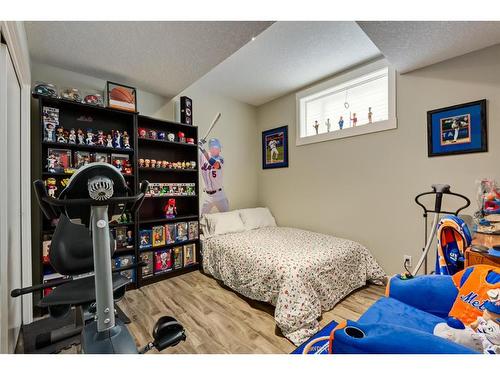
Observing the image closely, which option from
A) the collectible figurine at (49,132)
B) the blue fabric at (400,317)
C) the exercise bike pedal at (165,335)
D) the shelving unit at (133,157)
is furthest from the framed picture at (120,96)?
the blue fabric at (400,317)

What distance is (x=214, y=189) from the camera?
11.5 ft

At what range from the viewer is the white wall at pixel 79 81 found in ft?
7.23

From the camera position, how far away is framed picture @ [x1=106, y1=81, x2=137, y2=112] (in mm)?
2375

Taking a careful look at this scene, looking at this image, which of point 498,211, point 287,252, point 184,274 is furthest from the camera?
point 184,274

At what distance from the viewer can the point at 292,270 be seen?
6.10 ft

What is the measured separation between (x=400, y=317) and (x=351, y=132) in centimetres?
210

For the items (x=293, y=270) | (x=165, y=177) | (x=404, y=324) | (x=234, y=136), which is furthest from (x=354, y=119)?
(x=165, y=177)

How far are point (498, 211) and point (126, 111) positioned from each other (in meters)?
3.46

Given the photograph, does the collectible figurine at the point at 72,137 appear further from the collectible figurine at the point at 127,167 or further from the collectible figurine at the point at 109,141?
the collectible figurine at the point at 127,167

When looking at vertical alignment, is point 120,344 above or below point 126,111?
below

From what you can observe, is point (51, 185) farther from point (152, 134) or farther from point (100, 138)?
point (152, 134)

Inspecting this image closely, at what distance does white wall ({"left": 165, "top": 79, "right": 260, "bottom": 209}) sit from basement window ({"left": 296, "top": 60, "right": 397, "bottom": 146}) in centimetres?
95

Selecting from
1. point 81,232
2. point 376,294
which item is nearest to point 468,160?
point 376,294
